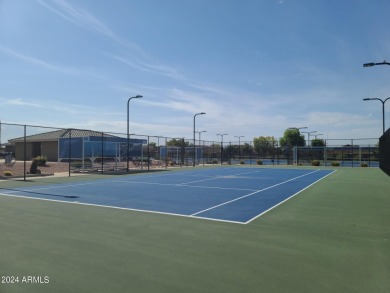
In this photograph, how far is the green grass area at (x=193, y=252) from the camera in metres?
4.52

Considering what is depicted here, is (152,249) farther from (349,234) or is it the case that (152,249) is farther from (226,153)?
(226,153)

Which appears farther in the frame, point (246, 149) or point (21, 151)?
point (21, 151)

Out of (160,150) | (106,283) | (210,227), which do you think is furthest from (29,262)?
(160,150)

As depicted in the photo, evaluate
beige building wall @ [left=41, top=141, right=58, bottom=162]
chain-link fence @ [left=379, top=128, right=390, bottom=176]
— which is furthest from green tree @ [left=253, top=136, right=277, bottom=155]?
beige building wall @ [left=41, top=141, right=58, bottom=162]

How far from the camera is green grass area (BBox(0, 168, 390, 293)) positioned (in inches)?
178

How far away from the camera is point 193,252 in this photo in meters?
5.86

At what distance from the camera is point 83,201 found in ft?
38.4

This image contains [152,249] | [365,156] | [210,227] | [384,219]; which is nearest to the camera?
[152,249]

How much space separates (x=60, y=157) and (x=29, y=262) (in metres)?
43.9

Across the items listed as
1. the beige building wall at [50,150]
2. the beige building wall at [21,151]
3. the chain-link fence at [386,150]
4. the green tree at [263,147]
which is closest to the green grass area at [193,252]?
the chain-link fence at [386,150]

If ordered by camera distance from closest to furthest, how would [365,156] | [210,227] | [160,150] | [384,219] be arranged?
[210,227] → [384,219] → [160,150] → [365,156]

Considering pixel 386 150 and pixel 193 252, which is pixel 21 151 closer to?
pixel 386 150

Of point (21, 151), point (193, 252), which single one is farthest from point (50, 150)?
point (193, 252)

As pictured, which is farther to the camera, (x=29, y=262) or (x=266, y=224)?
(x=266, y=224)
